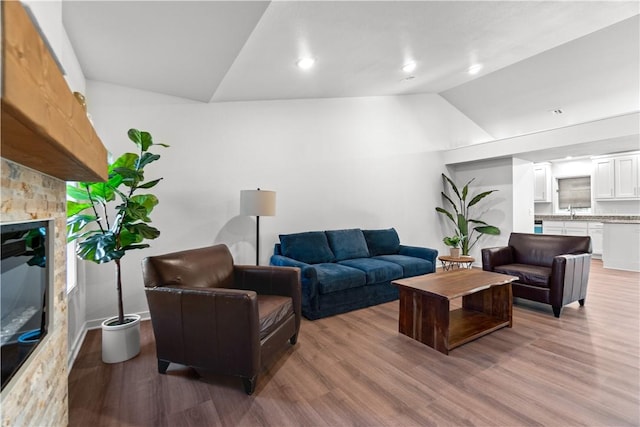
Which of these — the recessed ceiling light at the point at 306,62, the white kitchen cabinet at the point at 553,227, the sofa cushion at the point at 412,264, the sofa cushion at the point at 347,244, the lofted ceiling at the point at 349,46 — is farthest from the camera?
the white kitchen cabinet at the point at 553,227

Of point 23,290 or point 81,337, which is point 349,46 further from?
point 81,337

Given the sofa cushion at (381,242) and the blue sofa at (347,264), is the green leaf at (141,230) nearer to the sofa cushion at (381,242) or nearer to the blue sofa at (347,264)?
the blue sofa at (347,264)

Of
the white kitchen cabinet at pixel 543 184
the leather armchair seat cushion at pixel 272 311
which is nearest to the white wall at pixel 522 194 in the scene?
the white kitchen cabinet at pixel 543 184

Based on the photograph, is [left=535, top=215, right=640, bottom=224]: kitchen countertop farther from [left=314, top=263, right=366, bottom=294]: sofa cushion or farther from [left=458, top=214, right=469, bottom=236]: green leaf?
[left=314, top=263, right=366, bottom=294]: sofa cushion

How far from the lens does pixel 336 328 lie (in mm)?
3000

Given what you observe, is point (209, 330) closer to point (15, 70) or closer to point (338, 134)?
point (15, 70)

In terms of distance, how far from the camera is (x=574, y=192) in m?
7.46

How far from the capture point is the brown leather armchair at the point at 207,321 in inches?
75.0

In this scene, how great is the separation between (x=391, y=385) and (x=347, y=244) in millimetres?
2310

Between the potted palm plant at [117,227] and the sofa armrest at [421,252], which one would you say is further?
the sofa armrest at [421,252]

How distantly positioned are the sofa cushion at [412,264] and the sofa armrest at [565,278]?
133 cm

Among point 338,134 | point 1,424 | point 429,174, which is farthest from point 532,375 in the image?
point 429,174

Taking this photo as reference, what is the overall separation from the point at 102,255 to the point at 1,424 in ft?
4.92

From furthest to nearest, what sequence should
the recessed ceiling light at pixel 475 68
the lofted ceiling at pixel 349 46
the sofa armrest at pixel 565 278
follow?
the recessed ceiling light at pixel 475 68 < the sofa armrest at pixel 565 278 < the lofted ceiling at pixel 349 46
